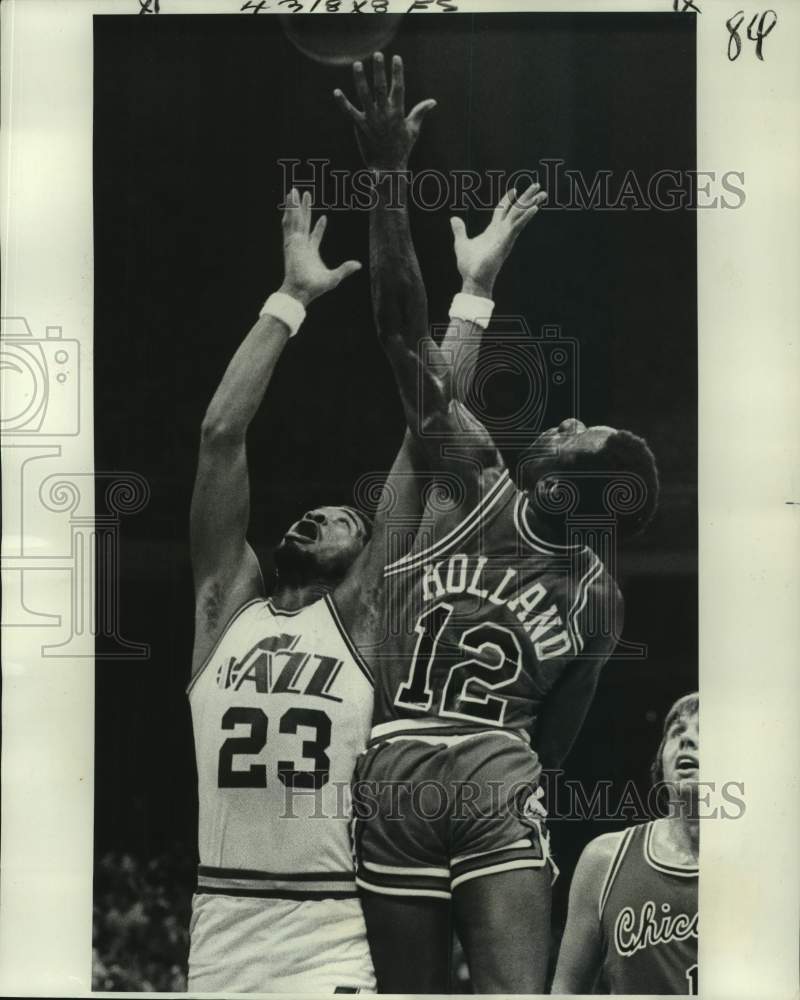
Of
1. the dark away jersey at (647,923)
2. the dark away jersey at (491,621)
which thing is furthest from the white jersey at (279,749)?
the dark away jersey at (647,923)

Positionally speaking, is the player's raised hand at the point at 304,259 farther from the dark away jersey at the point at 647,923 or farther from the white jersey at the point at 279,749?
the dark away jersey at the point at 647,923

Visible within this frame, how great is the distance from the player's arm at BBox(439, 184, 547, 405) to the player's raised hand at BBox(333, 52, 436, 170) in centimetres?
22

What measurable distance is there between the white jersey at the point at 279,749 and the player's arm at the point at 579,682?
0.44 meters

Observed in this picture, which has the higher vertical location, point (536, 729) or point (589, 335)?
point (589, 335)

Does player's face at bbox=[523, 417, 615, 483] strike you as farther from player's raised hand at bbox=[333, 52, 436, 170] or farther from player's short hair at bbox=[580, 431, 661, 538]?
player's raised hand at bbox=[333, 52, 436, 170]

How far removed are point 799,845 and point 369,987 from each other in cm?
110

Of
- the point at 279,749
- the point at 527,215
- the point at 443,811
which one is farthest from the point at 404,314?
the point at 443,811

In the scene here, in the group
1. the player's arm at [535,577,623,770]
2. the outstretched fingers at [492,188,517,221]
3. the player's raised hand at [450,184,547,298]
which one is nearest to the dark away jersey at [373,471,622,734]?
the player's arm at [535,577,623,770]

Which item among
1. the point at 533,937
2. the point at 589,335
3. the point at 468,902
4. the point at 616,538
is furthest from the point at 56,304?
the point at 533,937

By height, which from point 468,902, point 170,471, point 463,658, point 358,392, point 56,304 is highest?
point 56,304

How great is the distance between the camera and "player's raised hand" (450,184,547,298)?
2.54 m

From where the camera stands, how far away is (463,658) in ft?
8.24

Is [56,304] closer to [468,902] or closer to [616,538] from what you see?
[616,538]

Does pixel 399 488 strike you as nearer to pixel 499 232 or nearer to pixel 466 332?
pixel 466 332
